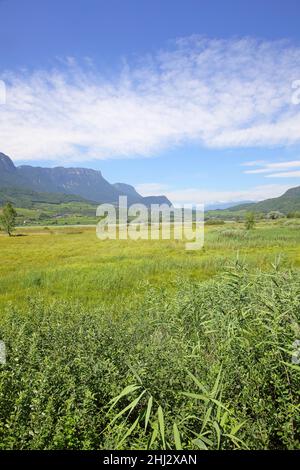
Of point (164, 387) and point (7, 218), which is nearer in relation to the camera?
point (164, 387)

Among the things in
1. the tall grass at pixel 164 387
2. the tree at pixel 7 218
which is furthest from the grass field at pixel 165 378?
the tree at pixel 7 218

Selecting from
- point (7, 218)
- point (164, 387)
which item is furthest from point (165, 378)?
point (7, 218)

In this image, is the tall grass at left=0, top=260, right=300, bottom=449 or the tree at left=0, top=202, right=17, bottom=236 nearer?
the tall grass at left=0, top=260, right=300, bottom=449

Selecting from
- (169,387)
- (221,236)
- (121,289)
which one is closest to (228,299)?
(169,387)

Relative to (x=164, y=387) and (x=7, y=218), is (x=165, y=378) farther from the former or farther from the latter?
(x=7, y=218)

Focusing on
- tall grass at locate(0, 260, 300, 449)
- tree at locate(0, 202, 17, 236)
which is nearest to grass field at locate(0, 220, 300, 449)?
tall grass at locate(0, 260, 300, 449)

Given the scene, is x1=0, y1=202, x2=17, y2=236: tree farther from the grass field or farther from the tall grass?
the tall grass

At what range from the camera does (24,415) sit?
3695mm

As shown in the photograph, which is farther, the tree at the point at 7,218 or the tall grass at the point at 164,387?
the tree at the point at 7,218

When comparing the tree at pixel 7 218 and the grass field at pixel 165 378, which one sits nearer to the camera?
the grass field at pixel 165 378

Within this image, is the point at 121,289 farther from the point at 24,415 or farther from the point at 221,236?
the point at 221,236

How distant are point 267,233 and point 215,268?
3096 centimetres

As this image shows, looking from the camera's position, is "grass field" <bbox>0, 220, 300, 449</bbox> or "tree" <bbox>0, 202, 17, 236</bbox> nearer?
"grass field" <bbox>0, 220, 300, 449</bbox>

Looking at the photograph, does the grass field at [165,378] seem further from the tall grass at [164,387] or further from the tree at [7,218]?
the tree at [7,218]
